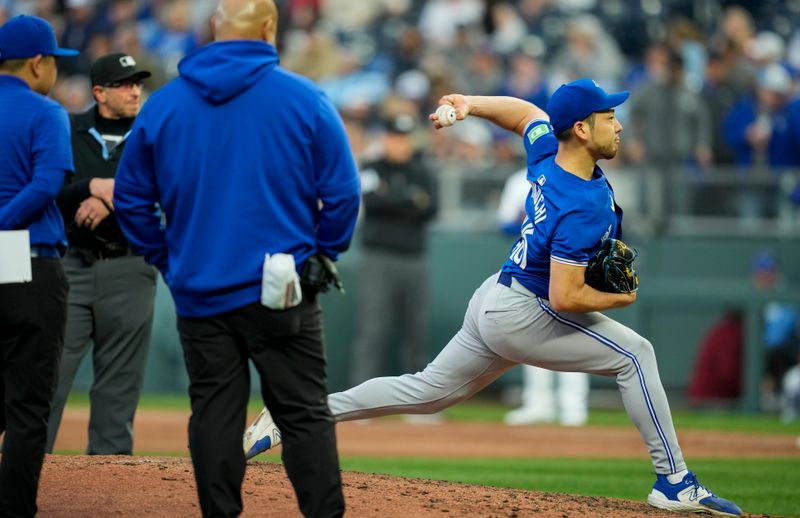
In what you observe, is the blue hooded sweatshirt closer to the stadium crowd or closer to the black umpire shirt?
the black umpire shirt

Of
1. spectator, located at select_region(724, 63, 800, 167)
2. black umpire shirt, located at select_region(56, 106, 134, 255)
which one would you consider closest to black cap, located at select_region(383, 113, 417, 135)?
spectator, located at select_region(724, 63, 800, 167)

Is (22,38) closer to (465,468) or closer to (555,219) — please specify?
Answer: (555,219)

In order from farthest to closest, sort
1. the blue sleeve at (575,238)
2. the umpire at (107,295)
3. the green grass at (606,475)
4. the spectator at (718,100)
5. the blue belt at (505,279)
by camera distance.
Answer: the spectator at (718,100), the green grass at (606,475), the umpire at (107,295), the blue belt at (505,279), the blue sleeve at (575,238)

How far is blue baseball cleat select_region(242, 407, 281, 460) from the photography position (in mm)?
6211

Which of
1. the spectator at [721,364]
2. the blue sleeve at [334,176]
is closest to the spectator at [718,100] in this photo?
the spectator at [721,364]

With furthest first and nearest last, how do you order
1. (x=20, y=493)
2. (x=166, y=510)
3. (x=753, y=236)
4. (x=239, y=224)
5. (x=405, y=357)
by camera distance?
1. (x=753, y=236)
2. (x=405, y=357)
3. (x=166, y=510)
4. (x=20, y=493)
5. (x=239, y=224)

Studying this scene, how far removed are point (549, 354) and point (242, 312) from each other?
187 centimetres

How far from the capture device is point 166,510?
5602 mm

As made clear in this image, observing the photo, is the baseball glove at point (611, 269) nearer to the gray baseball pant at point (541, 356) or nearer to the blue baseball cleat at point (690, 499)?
the gray baseball pant at point (541, 356)

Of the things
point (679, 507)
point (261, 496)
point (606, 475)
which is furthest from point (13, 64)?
point (606, 475)

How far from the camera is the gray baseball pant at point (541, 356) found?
19.7ft

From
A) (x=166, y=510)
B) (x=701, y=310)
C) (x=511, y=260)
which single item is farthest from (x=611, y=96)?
(x=701, y=310)

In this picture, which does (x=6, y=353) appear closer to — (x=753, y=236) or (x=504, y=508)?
(x=504, y=508)

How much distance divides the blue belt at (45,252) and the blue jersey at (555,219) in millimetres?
2127
